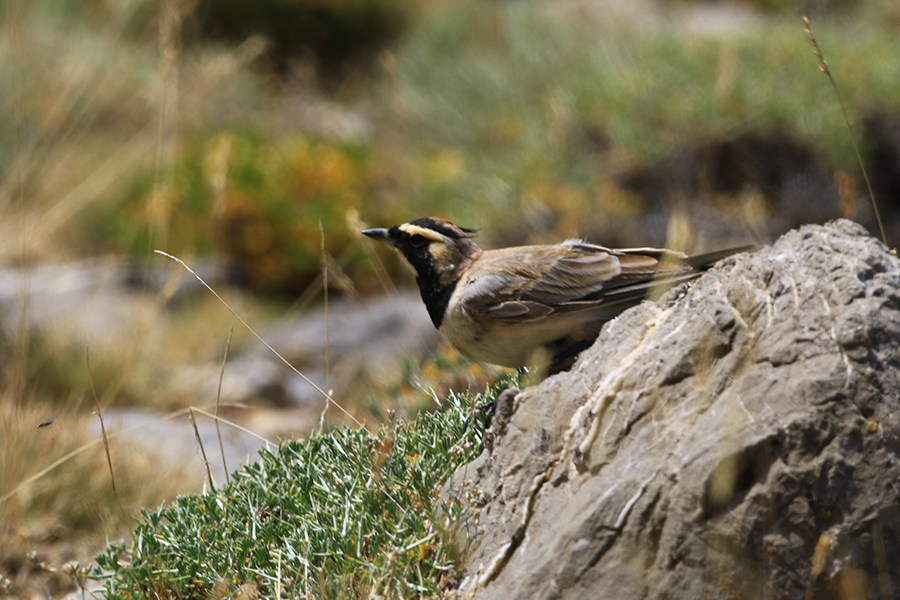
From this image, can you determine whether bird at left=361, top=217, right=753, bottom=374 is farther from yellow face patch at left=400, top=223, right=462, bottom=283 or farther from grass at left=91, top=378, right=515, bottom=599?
grass at left=91, top=378, right=515, bottom=599

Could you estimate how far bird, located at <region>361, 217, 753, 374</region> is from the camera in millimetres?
4258

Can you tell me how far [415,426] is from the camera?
404cm

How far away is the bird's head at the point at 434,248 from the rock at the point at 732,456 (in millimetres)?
1529

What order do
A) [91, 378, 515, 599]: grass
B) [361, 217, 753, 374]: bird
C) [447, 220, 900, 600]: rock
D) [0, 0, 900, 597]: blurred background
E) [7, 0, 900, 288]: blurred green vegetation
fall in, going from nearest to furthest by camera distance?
[447, 220, 900, 600]: rock
[91, 378, 515, 599]: grass
[361, 217, 753, 374]: bird
[0, 0, 900, 597]: blurred background
[7, 0, 900, 288]: blurred green vegetation

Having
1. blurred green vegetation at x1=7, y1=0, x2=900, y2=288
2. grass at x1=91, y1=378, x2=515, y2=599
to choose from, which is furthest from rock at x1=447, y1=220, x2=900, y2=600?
blurred green vegetation at x1=7, y1=0, x2=900, y2=288

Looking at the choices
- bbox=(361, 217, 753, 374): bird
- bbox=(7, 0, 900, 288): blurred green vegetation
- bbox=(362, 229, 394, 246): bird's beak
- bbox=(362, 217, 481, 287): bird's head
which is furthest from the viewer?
bbox=(7, 0, 900, 288): blurred green vegetation

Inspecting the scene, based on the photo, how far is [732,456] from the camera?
2746 mm

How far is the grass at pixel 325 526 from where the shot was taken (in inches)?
128

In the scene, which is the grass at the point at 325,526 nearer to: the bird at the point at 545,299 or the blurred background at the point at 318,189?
A: the bird at the point at 545,299

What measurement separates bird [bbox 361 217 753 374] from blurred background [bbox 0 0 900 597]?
1.33 meters

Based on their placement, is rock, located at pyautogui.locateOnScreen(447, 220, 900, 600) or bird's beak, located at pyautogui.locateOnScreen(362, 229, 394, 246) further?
bird's beak, located at pyautogui.locateOnScreen(362, 229, 394, 246)

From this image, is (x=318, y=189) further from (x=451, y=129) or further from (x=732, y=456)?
(x=732, y=456)

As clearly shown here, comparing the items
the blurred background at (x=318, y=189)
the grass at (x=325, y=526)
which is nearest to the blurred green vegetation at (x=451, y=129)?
the blurred background at (x=318, y=189)

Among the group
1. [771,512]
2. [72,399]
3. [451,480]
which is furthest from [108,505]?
[771,512]
